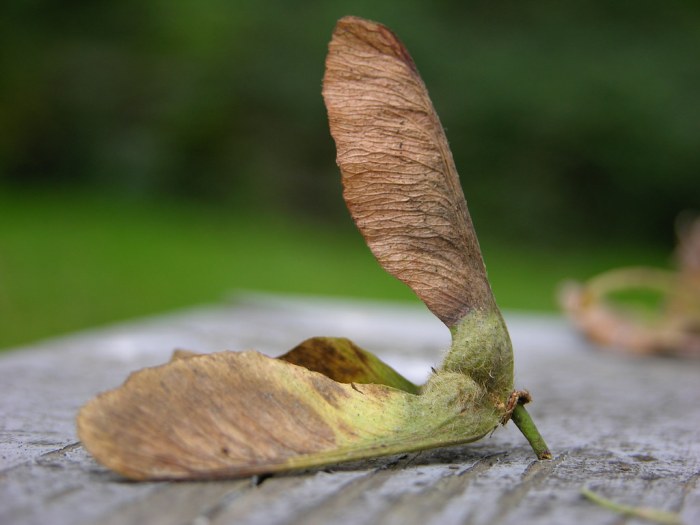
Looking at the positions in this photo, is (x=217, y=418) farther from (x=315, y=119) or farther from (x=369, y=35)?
(x=315, y=119)

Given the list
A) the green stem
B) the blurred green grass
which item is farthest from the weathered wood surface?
the blurred green grass

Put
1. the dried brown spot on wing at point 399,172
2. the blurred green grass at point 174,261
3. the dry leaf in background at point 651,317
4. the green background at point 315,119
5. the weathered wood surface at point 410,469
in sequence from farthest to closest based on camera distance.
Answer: the green background at point 315,119 → the blurred green grass at point 174,261 → the dry leaf in background at point 651,317 → the dried brown spot on wing at point 399,172 → the weathered wood surface at point 410,469

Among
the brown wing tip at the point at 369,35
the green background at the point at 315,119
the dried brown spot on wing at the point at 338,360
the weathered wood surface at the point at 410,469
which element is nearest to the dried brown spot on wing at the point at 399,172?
the brown wing tip at the point at 369,35

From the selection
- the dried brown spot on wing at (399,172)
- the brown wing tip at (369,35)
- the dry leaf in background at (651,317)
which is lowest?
the dry leaf in background at (651,317)

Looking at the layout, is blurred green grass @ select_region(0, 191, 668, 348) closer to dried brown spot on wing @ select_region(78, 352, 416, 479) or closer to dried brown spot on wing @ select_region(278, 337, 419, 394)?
dried brown spot on wing @ select_region(278, 337, 419, 394)

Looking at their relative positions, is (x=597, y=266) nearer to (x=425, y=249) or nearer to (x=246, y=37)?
(x=246, y=37)

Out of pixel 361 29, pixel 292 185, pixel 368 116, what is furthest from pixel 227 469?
pixel 292 185

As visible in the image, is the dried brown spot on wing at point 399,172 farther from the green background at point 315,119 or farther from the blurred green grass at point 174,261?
the green background at point 315,119
